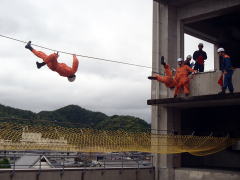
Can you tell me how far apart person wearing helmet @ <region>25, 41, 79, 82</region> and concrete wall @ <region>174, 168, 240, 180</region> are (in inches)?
329

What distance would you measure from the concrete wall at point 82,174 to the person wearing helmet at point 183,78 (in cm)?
408

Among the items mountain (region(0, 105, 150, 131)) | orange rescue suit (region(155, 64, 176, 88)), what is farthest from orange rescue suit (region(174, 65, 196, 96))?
mountain (region(0, 105, 150, 131))

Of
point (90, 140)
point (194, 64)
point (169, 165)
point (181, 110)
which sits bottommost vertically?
point (169, 165)

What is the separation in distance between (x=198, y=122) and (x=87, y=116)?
234 ft

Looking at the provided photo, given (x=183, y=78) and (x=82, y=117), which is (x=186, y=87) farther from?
(x=82, y=117)

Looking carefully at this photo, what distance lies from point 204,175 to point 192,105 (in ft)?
11.1

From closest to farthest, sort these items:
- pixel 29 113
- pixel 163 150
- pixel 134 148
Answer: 1. pixel 134 148
2. pixel 163 150
3. pixel 29 113

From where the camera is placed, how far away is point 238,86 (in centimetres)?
1661

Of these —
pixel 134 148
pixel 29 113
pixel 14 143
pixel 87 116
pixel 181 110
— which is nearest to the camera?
pixel 14 143

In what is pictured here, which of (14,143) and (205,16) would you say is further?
(205,16)

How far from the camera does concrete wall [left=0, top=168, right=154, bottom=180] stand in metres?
13.2

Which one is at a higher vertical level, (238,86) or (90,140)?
(238,86)

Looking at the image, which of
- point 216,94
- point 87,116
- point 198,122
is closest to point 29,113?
point 87,116

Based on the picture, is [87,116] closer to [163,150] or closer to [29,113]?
[29,113]
